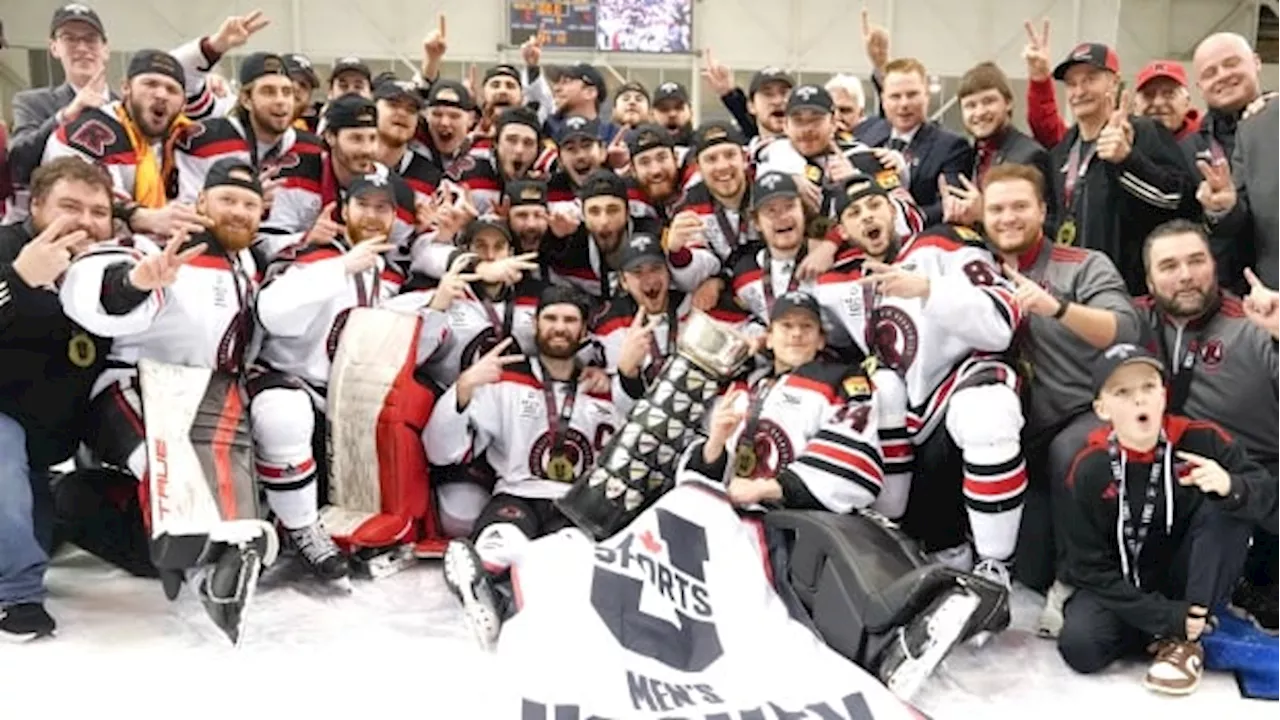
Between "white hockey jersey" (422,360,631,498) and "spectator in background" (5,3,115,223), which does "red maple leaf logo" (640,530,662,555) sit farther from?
"spectator in background" (5,3,115,223)

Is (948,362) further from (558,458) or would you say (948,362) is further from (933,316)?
(558,458)

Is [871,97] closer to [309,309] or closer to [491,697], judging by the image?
[309,309]

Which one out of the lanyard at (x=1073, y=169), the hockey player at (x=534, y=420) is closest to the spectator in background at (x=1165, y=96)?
the lanyard at (x=1073, y=169)

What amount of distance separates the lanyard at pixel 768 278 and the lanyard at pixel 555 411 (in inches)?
27.4

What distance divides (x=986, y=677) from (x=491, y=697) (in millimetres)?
1214

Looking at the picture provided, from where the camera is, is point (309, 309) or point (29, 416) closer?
point (29, 416)

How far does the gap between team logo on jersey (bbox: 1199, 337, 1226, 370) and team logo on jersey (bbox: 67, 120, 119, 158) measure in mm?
3380

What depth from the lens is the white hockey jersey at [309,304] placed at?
132 inches

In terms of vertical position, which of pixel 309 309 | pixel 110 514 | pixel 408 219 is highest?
pixel 408 219

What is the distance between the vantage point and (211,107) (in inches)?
178

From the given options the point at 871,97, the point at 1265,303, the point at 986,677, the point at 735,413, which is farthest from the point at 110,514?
the point at 871,97

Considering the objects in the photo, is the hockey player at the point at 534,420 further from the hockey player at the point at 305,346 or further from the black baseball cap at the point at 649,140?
the black baseball cap at the point at 649,140

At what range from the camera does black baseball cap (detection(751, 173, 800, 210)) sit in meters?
3.60

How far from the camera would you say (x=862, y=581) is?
2.67 metres
